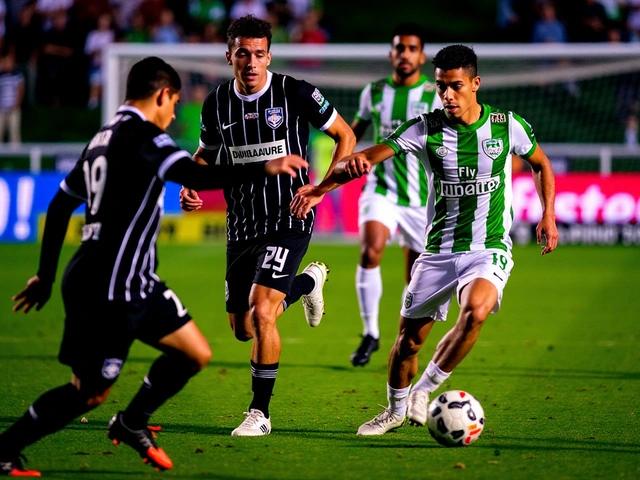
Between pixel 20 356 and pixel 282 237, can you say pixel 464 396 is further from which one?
pixel 20 356

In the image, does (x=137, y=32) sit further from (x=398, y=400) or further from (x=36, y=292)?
(x=36, y=292)

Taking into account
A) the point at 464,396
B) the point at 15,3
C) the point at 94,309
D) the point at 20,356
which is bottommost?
the point at 20,356

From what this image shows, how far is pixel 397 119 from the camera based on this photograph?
8.39 meters

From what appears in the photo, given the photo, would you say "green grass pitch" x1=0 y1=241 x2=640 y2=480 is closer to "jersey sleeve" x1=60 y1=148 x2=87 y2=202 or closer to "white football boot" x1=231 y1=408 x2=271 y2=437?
"white football boot" x1=231 y1=408 x2=271 y2=437

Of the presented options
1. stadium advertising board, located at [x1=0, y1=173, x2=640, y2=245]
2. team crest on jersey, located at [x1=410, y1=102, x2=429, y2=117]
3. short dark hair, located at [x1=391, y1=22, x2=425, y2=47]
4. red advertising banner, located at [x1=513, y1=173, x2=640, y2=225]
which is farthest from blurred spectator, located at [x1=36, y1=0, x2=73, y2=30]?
team crest on jersey, located at [x1=410, y1=102, x2=429, y2=117]

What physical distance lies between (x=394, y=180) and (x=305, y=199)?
112 inches

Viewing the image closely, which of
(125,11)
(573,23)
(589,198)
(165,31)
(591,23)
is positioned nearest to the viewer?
(589,198)

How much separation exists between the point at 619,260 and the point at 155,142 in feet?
39.6

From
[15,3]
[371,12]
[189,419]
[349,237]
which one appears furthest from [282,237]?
[371,12]

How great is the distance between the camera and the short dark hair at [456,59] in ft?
19.0

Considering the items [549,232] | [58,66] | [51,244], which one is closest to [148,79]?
[51,244]

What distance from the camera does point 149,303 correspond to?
15.6 feet

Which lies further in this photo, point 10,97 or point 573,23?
point 10,97

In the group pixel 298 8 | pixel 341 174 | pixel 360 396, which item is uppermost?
pixel 298 8
